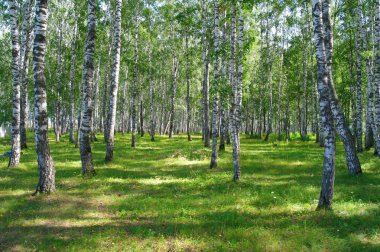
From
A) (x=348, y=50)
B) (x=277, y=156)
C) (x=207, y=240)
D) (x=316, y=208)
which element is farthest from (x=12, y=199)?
(x=348, y=50)

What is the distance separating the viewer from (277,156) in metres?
22.4

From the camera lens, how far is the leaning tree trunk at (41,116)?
12.4 m

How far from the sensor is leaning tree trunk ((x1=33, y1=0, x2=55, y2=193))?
12.4 m

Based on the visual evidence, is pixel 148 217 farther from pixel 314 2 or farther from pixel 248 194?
pixel 314 2

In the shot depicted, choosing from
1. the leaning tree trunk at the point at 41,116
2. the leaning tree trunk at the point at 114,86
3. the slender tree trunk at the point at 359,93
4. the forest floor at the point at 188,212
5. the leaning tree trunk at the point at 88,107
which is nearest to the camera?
the forest floor at the point at 188,212

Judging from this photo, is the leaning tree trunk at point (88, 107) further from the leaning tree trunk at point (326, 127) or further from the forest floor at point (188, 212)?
the leaning tree trunk at point (326, 127)

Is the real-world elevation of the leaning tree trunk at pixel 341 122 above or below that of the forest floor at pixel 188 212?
above

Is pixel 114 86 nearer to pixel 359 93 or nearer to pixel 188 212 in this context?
pixel 188 212

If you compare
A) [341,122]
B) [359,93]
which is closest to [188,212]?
[341,122]

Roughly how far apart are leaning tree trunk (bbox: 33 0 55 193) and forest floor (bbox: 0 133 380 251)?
2.24ft

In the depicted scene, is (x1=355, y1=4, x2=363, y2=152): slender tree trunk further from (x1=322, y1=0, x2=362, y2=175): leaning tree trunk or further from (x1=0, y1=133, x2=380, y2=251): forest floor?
(x1=322, y1=0, x2=362, y2=175): leaning tree trunk

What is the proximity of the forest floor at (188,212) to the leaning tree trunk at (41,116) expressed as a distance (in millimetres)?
683

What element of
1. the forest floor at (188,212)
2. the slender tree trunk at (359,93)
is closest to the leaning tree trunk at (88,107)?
the forest floor at (188,212)

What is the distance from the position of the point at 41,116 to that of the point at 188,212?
22.3 ft
